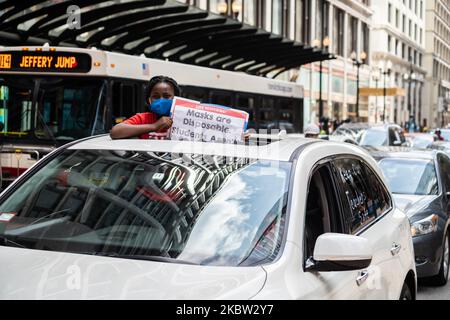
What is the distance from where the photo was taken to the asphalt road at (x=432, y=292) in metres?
7.63

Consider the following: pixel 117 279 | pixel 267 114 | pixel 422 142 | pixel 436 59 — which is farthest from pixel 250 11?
pixel 436 59

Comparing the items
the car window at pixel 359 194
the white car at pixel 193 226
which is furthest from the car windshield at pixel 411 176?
the white car at pixel 193 226

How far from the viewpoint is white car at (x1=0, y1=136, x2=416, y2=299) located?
2955mm

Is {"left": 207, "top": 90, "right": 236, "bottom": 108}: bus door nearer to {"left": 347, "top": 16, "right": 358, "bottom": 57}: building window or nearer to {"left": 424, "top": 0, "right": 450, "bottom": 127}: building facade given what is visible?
{"left": 347, "top": 16, "right": 358, "bottom": 57}: building window

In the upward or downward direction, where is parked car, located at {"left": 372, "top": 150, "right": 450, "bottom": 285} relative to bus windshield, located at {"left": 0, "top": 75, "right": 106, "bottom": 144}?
downward

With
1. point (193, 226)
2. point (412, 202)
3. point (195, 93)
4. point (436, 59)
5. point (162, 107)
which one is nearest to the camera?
point (193, 226)

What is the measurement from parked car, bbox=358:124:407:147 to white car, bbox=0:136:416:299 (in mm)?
14714

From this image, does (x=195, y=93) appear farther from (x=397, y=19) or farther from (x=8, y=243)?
(x=397, y=19)

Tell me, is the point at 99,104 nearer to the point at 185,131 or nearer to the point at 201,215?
the point at 185,131

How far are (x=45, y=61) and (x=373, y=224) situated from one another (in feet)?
30.0

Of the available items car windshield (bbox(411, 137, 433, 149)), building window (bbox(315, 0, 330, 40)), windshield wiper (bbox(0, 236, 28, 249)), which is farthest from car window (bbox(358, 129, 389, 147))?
building window (bbox(315, 0, 330, 40))

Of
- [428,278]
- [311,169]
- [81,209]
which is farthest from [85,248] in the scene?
[428,278]

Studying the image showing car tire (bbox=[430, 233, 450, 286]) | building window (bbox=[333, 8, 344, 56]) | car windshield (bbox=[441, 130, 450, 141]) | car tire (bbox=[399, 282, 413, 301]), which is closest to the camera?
car tire (bbox=[399, 282, 413, 301])

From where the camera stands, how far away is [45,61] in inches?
484
